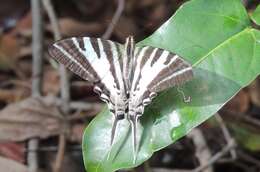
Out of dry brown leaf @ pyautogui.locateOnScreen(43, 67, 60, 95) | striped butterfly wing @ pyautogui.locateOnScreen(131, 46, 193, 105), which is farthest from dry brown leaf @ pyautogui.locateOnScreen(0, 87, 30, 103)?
striped butterfly wing @ pyautogui.locateOnScreen(131, 46, 193, 105)

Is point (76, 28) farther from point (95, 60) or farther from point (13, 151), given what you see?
point (95, 60)

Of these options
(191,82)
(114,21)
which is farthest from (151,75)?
(114,21)

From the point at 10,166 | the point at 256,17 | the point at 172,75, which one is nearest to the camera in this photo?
the point at 172,75

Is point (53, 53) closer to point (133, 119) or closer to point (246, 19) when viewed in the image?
point (133, 119)

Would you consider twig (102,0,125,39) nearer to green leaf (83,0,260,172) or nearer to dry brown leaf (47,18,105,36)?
dry brown leaf (47,18,105,36)

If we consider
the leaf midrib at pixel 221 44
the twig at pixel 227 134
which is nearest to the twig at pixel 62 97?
the twig at pixel 227 134

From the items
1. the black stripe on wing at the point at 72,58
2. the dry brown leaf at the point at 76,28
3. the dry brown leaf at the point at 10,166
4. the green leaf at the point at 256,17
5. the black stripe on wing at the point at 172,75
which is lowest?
the dry brown leaf at the point at 10,166

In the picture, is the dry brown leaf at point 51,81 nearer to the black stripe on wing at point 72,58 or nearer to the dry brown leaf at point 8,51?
the dry brown leaf at point 8,51
